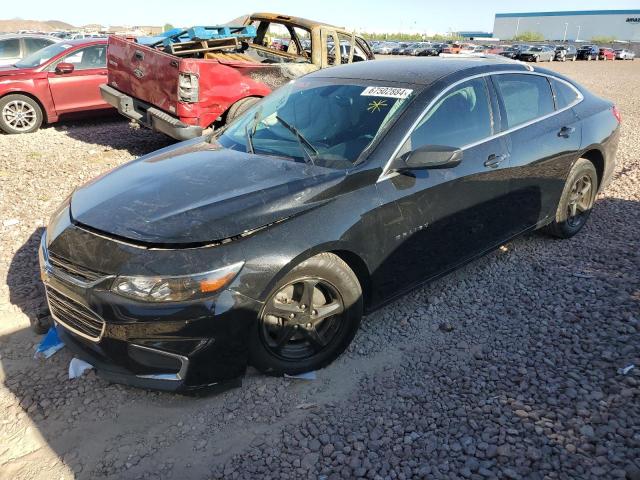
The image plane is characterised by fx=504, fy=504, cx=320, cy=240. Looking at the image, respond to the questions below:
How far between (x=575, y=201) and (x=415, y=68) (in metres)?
2.20

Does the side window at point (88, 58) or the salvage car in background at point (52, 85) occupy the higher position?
the side window at point (88, 58)

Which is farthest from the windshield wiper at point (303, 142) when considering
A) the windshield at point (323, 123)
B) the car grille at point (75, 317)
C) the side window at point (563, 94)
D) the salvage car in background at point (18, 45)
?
the salvage car in background at point (18, 45)

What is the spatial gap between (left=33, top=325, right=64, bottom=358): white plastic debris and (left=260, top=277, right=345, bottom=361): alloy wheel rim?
1.43m

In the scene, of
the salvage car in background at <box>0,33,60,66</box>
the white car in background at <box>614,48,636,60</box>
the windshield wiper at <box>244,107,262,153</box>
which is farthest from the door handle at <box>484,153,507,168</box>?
the white car in background at <box>614,48,636,60</box>

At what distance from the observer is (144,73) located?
7078mm

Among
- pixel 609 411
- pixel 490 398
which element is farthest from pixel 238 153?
pixel 609 411

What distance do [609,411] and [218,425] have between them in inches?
80.9

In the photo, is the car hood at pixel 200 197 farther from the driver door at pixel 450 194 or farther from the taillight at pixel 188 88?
the taillight at pixel 188 88

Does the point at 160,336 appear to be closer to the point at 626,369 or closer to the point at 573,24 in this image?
the point at 626,369

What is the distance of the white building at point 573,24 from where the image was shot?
302ft

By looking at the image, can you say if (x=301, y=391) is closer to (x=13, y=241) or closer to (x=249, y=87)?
(x=13, y=241)

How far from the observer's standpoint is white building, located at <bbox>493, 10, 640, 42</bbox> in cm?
9219

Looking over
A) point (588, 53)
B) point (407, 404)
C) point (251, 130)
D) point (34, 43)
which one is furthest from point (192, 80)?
point (588, 53)

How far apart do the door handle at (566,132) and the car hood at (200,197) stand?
236cm
